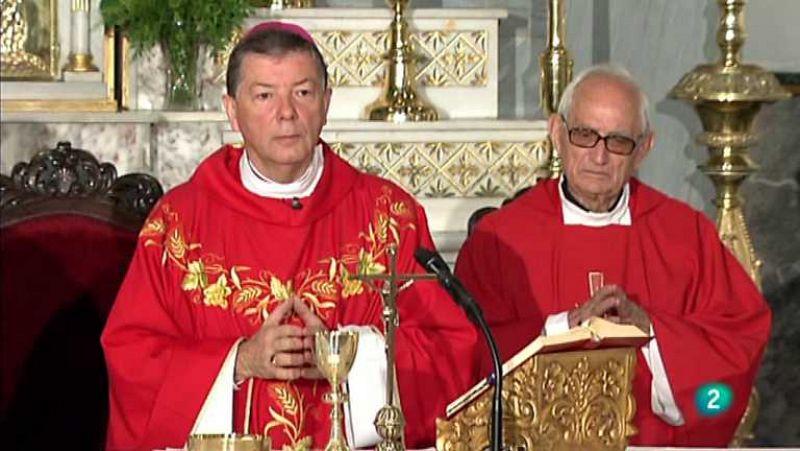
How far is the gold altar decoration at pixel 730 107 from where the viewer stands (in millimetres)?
7352

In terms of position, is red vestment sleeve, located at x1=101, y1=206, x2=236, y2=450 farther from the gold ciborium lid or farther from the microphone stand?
the microphone stand

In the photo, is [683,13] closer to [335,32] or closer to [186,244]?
[335,32]

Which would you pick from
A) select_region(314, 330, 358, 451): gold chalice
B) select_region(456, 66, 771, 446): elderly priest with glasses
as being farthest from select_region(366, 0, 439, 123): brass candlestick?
select_region(314, 330, 358, 451): gold chalice

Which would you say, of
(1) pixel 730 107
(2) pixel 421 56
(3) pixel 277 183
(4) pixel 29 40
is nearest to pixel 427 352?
(3) pixel 277 183

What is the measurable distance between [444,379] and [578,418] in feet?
3.18

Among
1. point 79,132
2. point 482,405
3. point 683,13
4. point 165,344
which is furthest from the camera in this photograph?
point 683,13

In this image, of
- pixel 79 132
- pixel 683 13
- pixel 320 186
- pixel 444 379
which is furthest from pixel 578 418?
pixel 683 13

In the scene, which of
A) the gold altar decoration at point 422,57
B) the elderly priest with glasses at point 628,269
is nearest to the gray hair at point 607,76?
the elderly priest with glasses at point 628,269

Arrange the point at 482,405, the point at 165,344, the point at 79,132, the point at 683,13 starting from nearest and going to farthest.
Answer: the point at 482,405 → the point at 165,344 → the point at 79,132 → the point at 683,13

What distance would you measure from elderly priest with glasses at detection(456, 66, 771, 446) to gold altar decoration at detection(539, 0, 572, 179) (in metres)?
1.16

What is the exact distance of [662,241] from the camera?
246 inches

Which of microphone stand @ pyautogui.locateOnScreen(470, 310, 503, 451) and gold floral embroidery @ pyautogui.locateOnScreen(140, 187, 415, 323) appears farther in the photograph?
gold floral embroidery @ pyautogui.locateOnScreen(140, 187, 415, 323)

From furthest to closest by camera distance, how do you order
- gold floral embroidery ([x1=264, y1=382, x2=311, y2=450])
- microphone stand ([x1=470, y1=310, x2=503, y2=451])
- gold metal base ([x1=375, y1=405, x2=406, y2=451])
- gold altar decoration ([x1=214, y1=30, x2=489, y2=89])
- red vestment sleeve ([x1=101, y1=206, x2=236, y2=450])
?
1. gold altar decoration ([x1=214, y1=30, x2=489, y2=89])
2. gold floral embroidery ([x1=264, y1=382, x2=311, y2=450])
3. red vestment sleeve ([x1=101, y1=206, x2=236, y2=450])
4. gold metal base ([x1=375, y1=405, x2=406, y2=451])
5. microphone stand ([x1=470, y1=310, x2=503, y2=451])

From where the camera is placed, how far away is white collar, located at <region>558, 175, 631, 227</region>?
622cm
